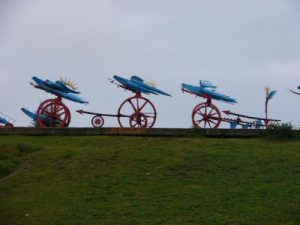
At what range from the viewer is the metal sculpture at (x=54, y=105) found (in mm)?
22516

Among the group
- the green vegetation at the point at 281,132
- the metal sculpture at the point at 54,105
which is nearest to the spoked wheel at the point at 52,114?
the metal sculpture at the point at 54,105

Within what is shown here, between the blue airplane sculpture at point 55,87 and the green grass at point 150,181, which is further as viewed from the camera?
the blue airplane sculpture at point 55,87

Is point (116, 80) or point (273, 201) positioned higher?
point (116, 80)

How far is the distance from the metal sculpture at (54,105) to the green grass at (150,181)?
1.79 metres

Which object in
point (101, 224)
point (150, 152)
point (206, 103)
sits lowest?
point (101, 224)

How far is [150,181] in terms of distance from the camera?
16.2m

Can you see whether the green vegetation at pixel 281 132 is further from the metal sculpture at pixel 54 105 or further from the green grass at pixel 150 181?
the metal sculpture at pixel 54 105

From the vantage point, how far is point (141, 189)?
15.6 meters

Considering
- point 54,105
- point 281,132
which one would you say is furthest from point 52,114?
point 281,132

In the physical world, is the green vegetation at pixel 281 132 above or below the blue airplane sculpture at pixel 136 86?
below

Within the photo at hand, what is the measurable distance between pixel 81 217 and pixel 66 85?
9390 mm

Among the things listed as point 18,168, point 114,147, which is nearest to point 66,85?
point 114,147

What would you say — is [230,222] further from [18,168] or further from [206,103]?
[206,103]

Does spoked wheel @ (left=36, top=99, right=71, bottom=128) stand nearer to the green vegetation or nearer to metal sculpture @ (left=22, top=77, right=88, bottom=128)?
metal sculpture @ (left=22, top=77, right=88, bottom=128)
